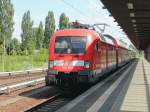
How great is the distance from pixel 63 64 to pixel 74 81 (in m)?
0.85

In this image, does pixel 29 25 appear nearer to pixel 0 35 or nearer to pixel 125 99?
pixel 0 35

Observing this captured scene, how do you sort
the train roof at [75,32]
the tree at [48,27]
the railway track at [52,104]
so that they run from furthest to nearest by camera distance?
1. the tree at [48,27]
2. the train roof at [75,32]
3. the railway track at [52,104]

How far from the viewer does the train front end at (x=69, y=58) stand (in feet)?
59.5

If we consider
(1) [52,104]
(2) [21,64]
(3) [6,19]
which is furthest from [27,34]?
(1) [52,104]

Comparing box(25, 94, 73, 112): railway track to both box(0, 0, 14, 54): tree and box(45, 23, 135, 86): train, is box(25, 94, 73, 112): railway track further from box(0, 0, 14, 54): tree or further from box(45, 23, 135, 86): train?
box(0, 0, 14, 54): tree

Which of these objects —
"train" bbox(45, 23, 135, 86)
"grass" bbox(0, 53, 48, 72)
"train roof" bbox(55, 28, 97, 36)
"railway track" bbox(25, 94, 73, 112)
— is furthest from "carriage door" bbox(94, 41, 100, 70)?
"grass" bbox(0, 53, 48, 72)

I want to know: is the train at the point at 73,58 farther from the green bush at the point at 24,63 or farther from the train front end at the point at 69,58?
the green bush at the point at 24,63

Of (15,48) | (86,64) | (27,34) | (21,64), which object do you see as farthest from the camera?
(15,48)

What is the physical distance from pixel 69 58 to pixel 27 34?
87.3 m

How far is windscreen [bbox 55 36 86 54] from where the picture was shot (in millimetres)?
18938

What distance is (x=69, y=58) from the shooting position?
18.6 m

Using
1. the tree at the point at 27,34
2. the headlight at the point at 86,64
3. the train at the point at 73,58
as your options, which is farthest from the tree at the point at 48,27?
the headlight at the point at 86,64

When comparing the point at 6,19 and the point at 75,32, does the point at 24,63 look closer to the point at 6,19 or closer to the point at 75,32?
the point at 6,19

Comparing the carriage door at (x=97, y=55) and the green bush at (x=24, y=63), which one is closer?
the carriage door at (x=97, y=55)
